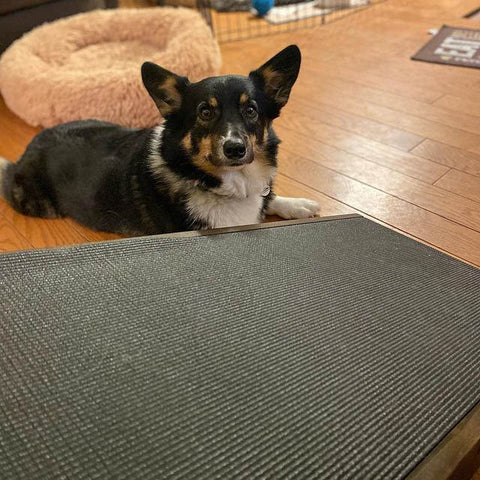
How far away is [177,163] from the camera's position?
Result: 4.75 ft

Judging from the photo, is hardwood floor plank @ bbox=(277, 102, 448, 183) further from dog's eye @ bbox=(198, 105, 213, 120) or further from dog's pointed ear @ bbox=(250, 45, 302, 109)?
dog's eye @ bbox=(198, 105, 213, 120)

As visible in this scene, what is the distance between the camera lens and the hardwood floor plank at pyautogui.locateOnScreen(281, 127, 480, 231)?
5.56 feet

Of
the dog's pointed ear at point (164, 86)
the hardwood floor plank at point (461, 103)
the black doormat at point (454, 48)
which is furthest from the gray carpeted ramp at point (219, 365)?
the black doormat at point (454, 48)

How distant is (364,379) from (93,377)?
0.48 m

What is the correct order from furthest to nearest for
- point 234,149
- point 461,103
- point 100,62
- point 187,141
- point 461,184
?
point 100,62 → point 461,103 → point 461,184 → point 187,141 → point 234,149

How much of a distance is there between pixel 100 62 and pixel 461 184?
2156 millimetres

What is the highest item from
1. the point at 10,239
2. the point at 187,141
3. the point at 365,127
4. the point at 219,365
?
the point at 187,141

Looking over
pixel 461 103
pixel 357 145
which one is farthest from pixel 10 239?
pixel 461 103

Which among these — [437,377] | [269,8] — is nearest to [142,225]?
[437,377]

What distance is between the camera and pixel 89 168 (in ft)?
5.26

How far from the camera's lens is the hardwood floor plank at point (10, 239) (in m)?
1.66

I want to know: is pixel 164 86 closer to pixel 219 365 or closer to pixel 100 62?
pixel 219 365

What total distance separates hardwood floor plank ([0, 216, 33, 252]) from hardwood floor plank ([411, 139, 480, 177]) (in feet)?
5.74

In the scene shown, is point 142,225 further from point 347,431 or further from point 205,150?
point 347,431
